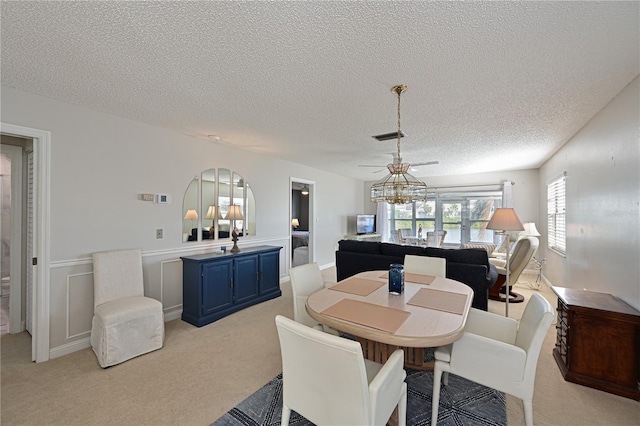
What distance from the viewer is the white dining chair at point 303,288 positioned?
2.36 m

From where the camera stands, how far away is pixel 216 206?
13.3 ft

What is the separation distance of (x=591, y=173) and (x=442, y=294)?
2443mm

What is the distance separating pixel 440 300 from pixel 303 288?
3.81ft

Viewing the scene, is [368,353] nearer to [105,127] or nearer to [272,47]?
[272,47]

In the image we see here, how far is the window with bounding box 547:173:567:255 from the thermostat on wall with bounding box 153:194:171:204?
558cm

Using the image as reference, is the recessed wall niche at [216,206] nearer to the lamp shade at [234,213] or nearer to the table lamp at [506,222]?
the lamp shade at [234,213]

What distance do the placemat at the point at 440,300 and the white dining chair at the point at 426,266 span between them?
2.35 feet

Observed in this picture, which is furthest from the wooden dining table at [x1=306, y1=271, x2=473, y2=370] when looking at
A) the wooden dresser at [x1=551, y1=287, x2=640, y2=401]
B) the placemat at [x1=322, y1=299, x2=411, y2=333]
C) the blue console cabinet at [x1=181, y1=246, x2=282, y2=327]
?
the blue console cabinet at [x1=181, y1=246, x2=282, y2=327]

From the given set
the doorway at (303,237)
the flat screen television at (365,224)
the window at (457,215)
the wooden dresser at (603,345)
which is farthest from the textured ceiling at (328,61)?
the flat screen television at (365,224)

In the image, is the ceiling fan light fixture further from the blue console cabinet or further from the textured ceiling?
the blue console cabinet

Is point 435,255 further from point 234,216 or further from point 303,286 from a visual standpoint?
point 234,216

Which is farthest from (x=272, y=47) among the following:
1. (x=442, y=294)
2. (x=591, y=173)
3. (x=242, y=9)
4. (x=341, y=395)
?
(x=591, y=173)

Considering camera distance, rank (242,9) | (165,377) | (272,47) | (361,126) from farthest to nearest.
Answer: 1. (361,126)
2. (165,377)
3. (272,47)
4. (242,9)

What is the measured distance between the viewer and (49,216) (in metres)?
2.53
